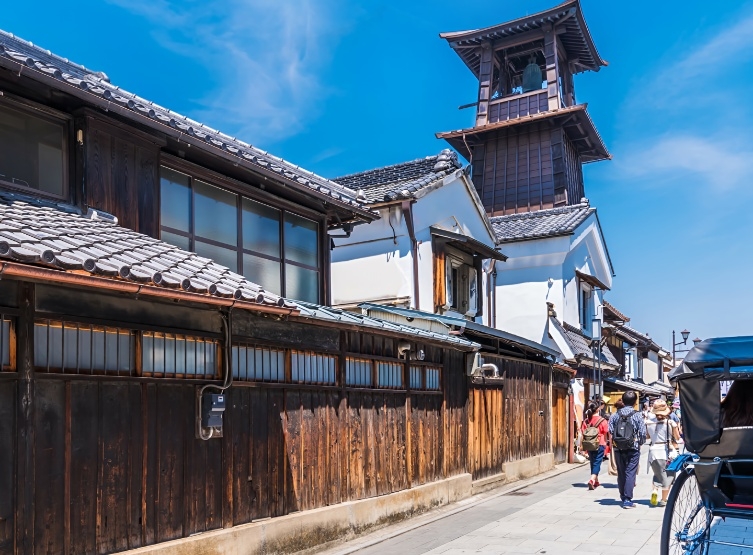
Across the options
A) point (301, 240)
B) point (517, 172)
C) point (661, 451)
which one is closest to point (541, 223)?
point (517, 172)

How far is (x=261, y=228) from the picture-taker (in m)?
12.1

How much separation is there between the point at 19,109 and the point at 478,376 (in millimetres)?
10889

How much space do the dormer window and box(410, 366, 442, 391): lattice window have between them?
709cm

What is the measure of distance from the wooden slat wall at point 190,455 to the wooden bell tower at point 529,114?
61.0ft

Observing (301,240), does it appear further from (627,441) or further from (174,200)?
(627,441)

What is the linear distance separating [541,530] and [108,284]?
26.5 feet

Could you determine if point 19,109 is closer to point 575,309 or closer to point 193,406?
point 193,406

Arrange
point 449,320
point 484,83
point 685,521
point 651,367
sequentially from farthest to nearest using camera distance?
point 651,367, point 484,83, point 449,320, point 685,521

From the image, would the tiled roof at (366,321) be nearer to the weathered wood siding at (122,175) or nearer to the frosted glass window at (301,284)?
the frosted glass window at (301,284)

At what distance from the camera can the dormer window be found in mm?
8117

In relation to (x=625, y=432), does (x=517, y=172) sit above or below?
above

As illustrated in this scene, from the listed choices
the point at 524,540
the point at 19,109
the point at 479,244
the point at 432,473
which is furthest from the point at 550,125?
the point at 19,109

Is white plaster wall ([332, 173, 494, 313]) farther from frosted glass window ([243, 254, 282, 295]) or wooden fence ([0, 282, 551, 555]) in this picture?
frosted glass window ([243, 254, 282, 295])

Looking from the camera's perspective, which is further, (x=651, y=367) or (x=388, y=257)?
(x=651, y=367)
